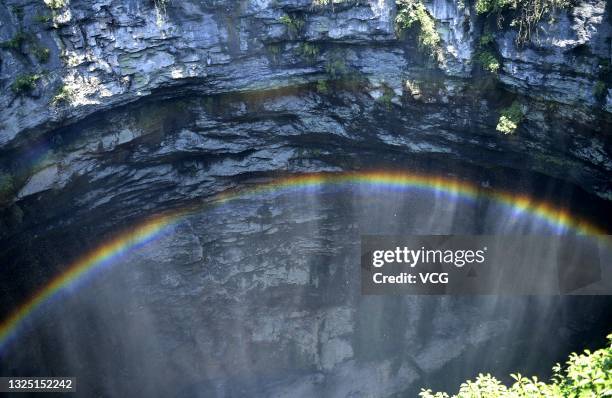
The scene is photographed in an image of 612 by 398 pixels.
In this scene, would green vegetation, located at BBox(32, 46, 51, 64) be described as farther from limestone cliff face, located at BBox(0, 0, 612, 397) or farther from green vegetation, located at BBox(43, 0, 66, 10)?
green vegetation, located at BBox(43, 0, 66, 10)

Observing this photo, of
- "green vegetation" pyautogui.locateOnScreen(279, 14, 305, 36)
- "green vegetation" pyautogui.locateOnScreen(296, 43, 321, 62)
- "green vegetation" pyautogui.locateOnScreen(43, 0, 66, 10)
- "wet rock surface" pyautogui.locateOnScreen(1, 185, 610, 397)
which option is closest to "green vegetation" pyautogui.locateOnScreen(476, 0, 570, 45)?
"green vegetation" pyautogui.locateOnScreen(296, 43, 321, 62)

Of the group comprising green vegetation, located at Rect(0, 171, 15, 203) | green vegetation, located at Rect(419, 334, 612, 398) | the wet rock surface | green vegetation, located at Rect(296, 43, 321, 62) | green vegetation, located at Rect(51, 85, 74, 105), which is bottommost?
the wet rock surface

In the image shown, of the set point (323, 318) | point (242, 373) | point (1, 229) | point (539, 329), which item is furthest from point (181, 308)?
→ point (539, 329)

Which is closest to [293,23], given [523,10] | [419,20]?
[419,20]

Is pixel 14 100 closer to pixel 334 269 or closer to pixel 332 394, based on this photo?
pixel 334 269

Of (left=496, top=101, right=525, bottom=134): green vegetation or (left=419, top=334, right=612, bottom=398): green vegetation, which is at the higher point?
(left=496, top=101, right=525, bottom=134): green vegetation

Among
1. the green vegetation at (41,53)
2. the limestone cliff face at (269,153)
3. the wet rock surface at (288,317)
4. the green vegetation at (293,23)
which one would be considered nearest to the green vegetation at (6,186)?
the limestone cliff face at (269,153)
